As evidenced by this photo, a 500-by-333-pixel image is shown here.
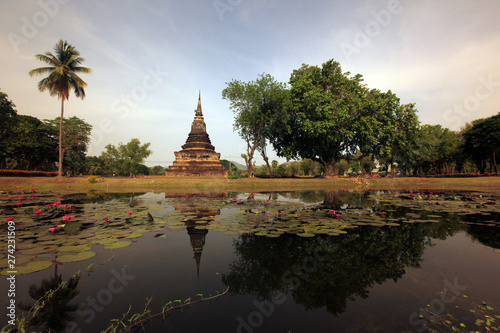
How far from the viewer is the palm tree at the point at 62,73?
2252cm

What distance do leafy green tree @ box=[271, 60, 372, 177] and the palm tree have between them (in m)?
24.5

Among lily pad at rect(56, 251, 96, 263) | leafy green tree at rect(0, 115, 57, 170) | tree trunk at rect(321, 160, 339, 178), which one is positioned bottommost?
lily pad at rect(56, 251, 96, 263)

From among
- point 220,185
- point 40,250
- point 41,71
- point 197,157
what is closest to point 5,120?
point 41,71

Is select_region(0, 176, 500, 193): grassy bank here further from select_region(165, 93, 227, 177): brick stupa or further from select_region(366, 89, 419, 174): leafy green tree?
select_region(165, 93, 227, 177): brick stupa

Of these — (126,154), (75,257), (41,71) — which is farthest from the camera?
(126,154)

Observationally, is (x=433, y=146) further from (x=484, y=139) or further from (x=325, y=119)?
(x=325, y=119)

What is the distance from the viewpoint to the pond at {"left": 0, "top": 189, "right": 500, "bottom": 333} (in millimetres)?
2338

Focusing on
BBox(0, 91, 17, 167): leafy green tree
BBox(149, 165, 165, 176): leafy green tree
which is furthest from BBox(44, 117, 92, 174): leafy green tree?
BBox(149, 165, 165, 176): leafy green tree

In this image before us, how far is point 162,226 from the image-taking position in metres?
6.22

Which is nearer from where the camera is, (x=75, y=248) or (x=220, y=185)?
(x=75, y=248)

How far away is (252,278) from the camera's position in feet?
10.9

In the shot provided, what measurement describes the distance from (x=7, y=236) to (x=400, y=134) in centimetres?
3890

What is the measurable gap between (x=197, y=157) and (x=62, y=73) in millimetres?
20900

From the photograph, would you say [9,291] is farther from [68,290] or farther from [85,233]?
[85,233]
